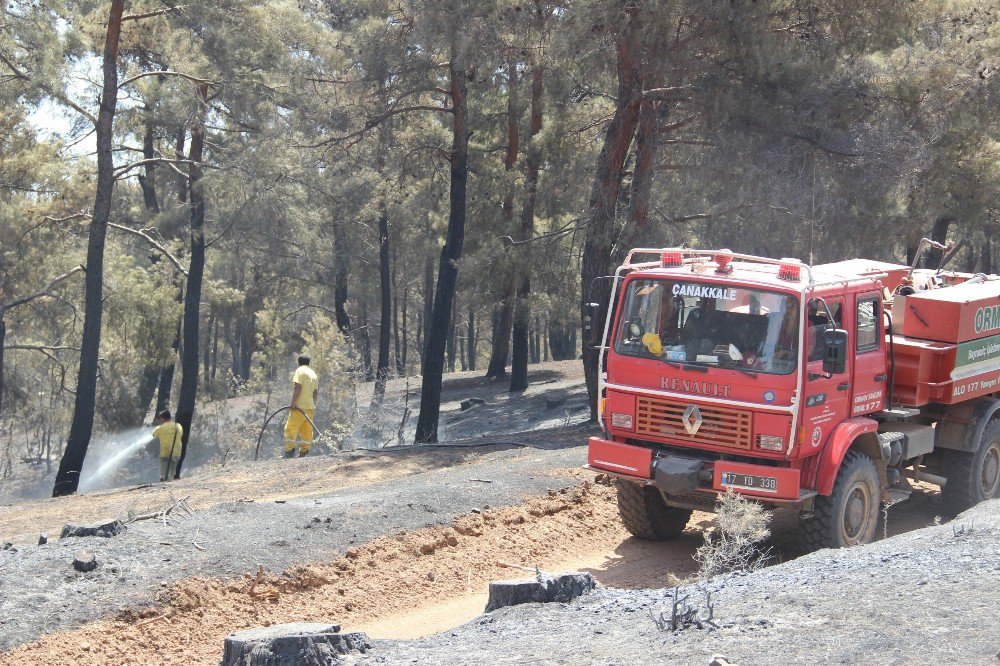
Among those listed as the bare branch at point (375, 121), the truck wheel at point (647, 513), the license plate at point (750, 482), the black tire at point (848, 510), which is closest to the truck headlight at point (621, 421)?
the truck wheel at point (647, 513)

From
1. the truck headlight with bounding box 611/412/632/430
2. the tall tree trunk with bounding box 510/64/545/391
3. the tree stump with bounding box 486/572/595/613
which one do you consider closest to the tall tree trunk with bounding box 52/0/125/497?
the tall tree trunk with bounding box 510/64/545/391

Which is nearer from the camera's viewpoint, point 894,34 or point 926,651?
point 926,651

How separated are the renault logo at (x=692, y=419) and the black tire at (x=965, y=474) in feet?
13.0

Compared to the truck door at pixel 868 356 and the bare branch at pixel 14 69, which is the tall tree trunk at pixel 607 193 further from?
the bare branch at pixel 14 69

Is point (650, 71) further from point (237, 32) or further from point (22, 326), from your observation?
point (22, 326)

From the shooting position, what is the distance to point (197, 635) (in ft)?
26.7

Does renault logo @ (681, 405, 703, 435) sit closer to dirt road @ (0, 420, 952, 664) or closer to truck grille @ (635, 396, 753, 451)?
truck grille @ (635, 396, 753, 451)

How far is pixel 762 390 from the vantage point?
8.96 metres

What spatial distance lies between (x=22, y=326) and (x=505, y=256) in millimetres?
14208

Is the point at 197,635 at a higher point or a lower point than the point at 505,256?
lower

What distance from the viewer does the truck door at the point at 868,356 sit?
9.78 metres

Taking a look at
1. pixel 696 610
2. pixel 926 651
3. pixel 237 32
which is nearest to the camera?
pixel 926 651

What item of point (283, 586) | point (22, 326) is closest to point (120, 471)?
point (22, 326)

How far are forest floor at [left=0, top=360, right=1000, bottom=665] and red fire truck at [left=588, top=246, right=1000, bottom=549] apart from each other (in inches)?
32.6
